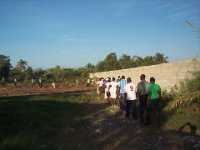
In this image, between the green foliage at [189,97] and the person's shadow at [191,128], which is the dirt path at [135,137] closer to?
the person's shadow at [191,128]

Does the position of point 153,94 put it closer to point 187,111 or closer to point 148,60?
point 187,111

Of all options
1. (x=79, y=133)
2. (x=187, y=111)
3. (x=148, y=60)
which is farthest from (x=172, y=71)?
(x=148, y=60)

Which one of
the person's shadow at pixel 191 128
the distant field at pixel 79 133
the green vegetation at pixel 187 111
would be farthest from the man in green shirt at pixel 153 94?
the person's shadow at pixel 191 128

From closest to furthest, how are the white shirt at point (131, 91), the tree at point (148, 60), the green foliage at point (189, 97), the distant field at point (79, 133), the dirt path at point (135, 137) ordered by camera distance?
the dirt path at point (135, 137)
the distant field at point (79, 133)
the green foliage at point (189, 97)
the white shirt at point (131, 91)
the tree at point (148, 60)

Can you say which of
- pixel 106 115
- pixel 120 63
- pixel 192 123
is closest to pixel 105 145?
pixel 192 123

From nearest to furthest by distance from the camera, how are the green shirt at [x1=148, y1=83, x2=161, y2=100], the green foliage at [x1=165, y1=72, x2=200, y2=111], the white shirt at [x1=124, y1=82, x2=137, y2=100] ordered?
the green foliage at [x1=165, y1=72, x2=200, y2=111] → the green shirt at [x1=148, y1=83, x2=161, y2=100] → the white shirt at [x1=124, y1=82, x2=137, y2=100]

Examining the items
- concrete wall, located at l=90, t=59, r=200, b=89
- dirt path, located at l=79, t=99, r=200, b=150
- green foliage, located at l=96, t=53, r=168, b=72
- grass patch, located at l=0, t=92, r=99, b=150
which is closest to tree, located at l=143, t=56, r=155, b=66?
green foliage, located at l=96, t=53, r=168, b=72

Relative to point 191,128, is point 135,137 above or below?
below

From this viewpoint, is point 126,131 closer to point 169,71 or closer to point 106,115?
point 106,115

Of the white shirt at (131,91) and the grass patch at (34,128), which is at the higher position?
the white shirt at (131,91)

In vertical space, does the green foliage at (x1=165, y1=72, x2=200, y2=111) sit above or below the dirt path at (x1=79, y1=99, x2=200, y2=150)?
above

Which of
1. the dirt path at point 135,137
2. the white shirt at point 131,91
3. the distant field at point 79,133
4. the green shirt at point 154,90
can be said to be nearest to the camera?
the dirt path at point 135,137

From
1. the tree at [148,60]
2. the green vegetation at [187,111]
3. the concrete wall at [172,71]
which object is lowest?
the green vegetation at [187,111]

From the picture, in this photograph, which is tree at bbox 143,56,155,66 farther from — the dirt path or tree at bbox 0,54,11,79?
the dirt path
